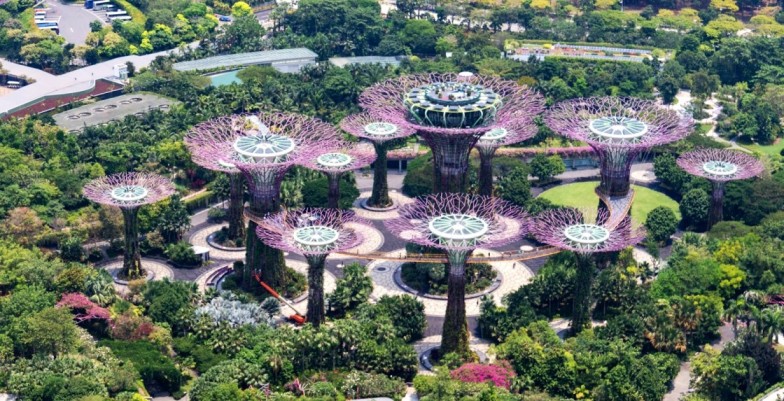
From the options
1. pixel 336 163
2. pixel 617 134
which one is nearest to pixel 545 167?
pixel 617 134

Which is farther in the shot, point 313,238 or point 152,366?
point 313,238

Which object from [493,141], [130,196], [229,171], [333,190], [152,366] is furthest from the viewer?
[493,141]

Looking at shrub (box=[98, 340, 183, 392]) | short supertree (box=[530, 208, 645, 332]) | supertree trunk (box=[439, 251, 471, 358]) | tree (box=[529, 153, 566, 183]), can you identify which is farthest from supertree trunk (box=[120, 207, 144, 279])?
tree (box=[529, 153, 566, 183])

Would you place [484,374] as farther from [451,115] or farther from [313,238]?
[451,115]

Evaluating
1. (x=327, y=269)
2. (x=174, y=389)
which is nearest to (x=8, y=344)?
(x=174, y=389)

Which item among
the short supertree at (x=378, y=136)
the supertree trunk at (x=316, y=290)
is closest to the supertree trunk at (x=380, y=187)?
the short supertree at (x=378, y=136)

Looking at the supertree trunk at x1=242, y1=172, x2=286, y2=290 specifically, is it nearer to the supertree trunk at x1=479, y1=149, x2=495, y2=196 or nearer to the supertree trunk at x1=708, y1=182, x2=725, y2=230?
the supertree trunk at x1=479, y1=149, x2=495, y2=196

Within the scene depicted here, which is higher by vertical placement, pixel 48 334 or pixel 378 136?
pixel 378 136
